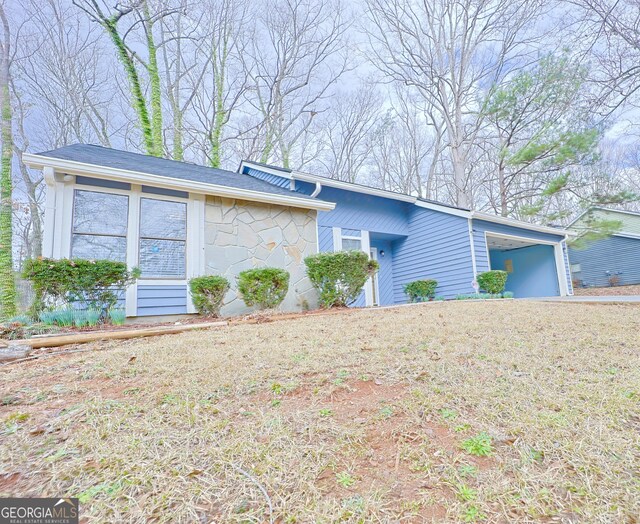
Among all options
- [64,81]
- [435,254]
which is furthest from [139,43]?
[435,254]

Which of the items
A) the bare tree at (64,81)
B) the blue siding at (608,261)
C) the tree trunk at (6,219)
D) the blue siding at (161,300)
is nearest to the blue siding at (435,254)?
the blue siding at (161,300)

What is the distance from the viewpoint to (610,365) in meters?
2.07

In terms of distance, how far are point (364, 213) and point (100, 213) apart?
628 cm

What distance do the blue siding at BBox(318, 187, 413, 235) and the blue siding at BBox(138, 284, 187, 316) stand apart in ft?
12.7

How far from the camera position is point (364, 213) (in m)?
8.89

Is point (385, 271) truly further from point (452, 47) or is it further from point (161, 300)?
point (452, 47)

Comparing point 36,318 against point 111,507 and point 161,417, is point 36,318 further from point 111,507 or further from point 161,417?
point 111,507

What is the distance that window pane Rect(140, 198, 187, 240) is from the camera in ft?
17.3

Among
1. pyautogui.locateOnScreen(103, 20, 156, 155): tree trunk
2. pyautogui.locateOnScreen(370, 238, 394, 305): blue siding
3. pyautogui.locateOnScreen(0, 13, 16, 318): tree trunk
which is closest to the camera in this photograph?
pyautogui.locateOnScreen(0, 13, 16, 318): tree trunk

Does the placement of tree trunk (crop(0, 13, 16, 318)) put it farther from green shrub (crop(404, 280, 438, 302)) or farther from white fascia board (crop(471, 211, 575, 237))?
white fascia board (crop(471, 211, 575, 237))

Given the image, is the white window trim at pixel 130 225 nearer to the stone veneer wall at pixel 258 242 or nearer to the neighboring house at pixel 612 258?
the stone veneer wall at pixel 258 242

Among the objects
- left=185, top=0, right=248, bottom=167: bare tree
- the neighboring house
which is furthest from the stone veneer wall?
the neighboring house

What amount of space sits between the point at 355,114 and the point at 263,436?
18.3 meters

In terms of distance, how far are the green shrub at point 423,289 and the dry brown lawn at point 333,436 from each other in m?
6.59
